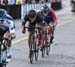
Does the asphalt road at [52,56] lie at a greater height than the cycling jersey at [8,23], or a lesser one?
lesser

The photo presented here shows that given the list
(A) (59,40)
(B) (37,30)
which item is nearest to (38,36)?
(B) (37,30)

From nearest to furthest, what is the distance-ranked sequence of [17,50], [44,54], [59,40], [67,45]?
[44,54], [17,50], [67,45], [59,40]

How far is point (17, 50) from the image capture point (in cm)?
1636

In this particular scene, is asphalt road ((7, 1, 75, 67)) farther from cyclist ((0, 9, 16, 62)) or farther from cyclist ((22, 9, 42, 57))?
cyclist ((0, 9, 16, 62))

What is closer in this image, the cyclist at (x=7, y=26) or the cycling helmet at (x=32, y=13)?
the cyclist at (x=7, y=26)

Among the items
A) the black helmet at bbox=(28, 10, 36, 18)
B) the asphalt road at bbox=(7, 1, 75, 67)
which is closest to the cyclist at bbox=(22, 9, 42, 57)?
the black helmet at bbox=(28, 10, 36, 18)

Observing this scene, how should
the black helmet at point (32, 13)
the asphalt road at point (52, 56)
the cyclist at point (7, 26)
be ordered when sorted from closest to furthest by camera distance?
the cyclist at point (7, 26)
the black helmet at point (32, 13)
the asphalt road at point (52, 56)

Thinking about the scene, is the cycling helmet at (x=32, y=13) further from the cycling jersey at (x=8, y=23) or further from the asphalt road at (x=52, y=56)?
the cycling jersey at (x=8, y=23)

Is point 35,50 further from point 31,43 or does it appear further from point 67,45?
point 67,45

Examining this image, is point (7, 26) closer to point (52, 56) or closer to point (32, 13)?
point (32, 13)

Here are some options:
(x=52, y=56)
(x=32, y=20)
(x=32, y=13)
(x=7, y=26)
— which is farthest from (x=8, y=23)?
(x=52, y=56)

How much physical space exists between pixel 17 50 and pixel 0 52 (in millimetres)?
6613

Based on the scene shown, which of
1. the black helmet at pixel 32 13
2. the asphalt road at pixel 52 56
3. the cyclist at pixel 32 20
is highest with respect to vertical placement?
the black helmet at pixel 32 13

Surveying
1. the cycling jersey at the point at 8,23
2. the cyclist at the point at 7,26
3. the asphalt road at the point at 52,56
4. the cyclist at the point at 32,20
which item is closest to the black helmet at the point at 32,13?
the cyclist at the point at 32,20
